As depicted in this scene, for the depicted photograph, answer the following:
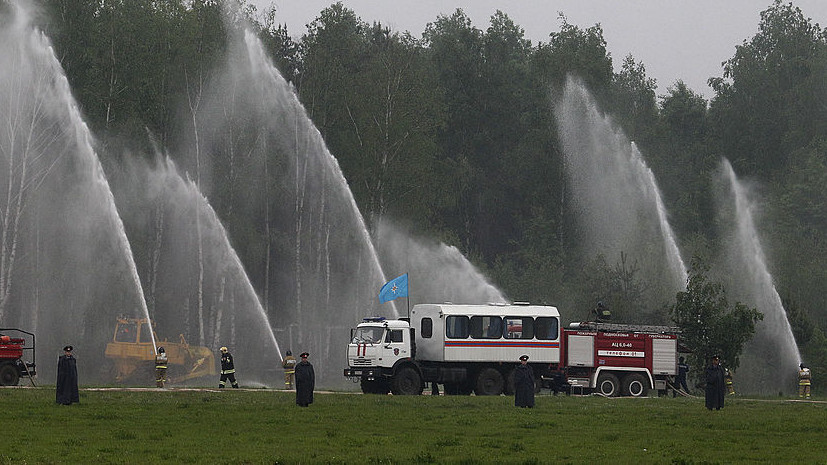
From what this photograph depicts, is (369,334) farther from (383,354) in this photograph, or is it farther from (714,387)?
(714,387)

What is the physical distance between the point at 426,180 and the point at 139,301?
23832mm

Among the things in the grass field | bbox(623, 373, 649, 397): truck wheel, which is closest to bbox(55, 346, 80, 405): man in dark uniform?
the grass field

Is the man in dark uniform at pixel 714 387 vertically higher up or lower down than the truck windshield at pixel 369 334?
lower down

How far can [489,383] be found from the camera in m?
52.8

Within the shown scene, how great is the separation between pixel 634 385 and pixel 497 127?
66986mm

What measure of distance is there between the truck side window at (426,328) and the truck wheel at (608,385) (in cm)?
724

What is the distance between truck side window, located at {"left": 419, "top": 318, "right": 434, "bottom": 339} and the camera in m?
53.2

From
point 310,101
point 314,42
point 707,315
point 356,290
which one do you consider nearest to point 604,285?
point 707,315

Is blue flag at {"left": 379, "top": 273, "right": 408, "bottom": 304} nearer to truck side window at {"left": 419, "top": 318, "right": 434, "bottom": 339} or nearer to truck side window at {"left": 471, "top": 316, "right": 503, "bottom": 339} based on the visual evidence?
truck side window at {"left": 419, "top": 318, "right": 434, "bottom": 339}

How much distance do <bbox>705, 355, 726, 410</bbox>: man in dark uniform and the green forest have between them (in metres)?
24.4

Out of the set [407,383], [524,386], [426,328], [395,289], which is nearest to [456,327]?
[426,328]

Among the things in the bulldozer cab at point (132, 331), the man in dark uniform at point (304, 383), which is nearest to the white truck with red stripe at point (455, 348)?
the man in dark uniform at point (304, 383)

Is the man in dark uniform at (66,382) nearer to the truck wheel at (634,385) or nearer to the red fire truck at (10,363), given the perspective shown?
the red fire truck at (10,363)

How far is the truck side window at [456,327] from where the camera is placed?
52594mm
